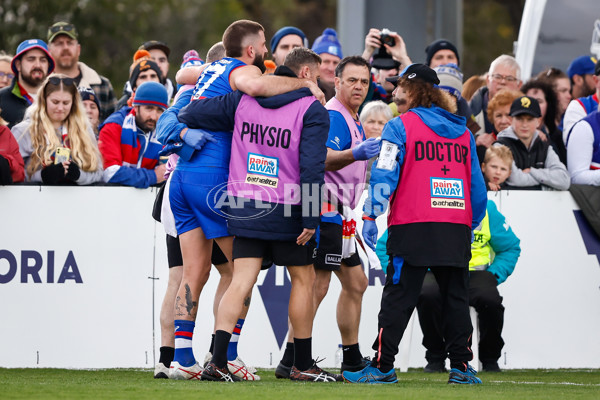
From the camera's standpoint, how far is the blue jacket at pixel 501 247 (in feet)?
33.3

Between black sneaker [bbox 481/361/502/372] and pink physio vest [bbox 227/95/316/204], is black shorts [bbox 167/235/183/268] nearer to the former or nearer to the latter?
pink physio vest [bbox 227/95/316/204]

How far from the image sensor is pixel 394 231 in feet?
27.1

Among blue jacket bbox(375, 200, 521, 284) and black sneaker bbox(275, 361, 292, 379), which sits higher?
blue jacket bbox(375, 200, 521, 284)

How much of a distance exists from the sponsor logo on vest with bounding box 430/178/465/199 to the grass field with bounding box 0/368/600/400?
4.33 feet

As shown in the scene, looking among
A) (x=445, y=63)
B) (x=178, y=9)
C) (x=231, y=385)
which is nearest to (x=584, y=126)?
(x=445, y=63)

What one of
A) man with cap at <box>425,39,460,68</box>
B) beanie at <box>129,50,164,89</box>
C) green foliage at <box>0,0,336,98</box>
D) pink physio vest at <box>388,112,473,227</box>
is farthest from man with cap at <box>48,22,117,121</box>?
green foliage at <box>0,0,336,98</box>

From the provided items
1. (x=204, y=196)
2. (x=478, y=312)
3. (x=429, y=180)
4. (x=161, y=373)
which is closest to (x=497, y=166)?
(x=478, y=312)

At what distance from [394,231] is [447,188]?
48 cm

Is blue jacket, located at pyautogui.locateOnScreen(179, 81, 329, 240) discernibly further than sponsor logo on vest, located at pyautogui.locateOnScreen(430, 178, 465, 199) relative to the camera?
No

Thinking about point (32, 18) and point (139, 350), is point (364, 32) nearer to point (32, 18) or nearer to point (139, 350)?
point (139, 350)

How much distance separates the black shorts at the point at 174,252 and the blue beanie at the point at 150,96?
207 centimetres

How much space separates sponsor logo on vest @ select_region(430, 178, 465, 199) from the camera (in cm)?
820

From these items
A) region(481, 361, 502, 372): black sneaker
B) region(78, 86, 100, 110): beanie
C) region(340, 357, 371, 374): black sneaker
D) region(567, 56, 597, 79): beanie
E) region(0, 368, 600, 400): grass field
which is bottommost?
region(0, 368, 600, 400): grass field

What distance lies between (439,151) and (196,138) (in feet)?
5.59
